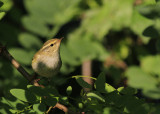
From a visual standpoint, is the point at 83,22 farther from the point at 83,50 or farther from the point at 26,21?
the point at 26,21

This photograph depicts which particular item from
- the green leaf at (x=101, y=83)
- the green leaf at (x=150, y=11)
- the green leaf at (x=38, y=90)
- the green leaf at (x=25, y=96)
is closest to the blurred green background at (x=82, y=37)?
the green leaf at (x=150, y=11)

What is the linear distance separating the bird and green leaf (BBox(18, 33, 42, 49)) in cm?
66

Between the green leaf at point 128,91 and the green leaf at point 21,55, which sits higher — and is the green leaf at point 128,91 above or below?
below

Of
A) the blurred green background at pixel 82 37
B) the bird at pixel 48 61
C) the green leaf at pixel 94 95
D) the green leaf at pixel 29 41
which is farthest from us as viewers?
the green leaf at pixel 29 41

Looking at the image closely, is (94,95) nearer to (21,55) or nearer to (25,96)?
(25,96)

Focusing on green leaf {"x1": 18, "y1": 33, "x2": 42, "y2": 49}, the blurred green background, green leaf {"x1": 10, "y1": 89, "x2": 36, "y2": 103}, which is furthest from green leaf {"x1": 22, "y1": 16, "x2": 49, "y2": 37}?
green leaf {"x1": 10, "y1": 89, "x2": 36, "y2": 103}

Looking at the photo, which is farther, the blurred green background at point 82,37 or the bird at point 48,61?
the blurred green background at point 82,37

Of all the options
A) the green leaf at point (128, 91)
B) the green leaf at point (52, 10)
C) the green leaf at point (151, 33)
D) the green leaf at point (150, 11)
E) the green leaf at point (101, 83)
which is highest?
the green leaf at point (52, 10)

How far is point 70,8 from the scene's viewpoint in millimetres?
4801

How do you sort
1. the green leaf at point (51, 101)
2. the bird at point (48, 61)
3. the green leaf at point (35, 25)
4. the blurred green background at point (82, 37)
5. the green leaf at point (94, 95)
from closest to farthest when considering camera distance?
1. the green leaf at point (94, 95)
2. the green leaf at point (51, 101)
3. the bird at point (48, 61)
4. the blurred green background at point (82, 37)
5. the green leaf at point (35, 25)

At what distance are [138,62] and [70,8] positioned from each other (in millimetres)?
1647

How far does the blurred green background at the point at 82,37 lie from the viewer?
4.43 metres

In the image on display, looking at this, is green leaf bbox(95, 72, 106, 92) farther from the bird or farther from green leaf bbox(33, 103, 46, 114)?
the bird

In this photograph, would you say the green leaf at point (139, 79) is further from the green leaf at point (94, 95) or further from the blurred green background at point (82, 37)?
the green leaf at point (94, 95)
